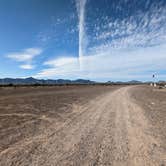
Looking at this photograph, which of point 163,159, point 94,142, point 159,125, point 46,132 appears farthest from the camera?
point 159,125

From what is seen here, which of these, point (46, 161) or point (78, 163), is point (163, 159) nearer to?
point (78, 163)

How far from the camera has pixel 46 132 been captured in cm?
764

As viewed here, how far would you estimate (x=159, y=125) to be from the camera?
9023mm

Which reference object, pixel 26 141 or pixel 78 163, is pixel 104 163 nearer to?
pixel 78 163

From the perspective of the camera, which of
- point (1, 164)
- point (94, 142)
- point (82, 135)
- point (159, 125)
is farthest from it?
point (159, 125)

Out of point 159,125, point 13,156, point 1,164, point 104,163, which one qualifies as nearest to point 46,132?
point 13,156

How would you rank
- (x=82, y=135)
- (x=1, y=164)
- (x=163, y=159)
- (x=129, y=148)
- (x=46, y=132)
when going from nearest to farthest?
(x=1, y=164), (x=163, y=159), (x=129, y=148), (x=82, y=135), (x=46, y=132)

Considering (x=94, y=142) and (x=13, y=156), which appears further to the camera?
(x=94, y=142)

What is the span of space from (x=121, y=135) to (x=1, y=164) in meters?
4.14

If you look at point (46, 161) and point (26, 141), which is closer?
point (46, 161)

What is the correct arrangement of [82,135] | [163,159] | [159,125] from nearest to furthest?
[163,159]
[82,135]
[159,125]

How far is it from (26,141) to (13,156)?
132cm

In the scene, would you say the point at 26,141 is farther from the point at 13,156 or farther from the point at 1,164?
the point at 1,164

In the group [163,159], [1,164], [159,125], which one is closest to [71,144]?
[1,164]
